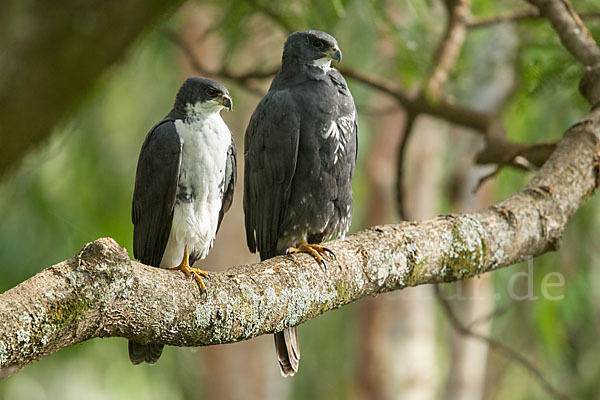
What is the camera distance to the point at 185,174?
10.8 feet

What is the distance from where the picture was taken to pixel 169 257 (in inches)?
139

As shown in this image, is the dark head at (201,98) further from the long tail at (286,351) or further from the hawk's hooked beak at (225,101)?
the long tail at (286,351)

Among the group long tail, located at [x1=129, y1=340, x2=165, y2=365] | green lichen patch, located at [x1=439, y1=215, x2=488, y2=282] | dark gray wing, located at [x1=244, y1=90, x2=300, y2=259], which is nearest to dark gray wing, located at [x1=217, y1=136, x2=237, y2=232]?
dark gray wing, located at [x1=244, y1=90, x2=300, y2=259]

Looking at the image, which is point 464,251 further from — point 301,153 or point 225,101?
point 225,101

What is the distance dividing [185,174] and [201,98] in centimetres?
36

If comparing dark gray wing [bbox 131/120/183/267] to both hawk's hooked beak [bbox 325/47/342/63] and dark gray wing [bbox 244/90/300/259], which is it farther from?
hawk's hooked beak [bbox 325/47/342/63]

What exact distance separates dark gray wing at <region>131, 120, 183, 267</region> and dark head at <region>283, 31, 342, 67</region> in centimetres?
77

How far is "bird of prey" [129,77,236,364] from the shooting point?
3.25m

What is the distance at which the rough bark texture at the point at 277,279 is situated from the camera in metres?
1.89

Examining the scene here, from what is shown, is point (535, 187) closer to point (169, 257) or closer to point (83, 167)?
point (169, 257)

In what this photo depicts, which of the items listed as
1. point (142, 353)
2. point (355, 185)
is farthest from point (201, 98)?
point (355, 185)

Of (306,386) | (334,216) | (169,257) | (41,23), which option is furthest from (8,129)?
(306,386)

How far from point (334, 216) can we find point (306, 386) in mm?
12792

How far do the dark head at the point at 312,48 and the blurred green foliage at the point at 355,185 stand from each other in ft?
0.90
